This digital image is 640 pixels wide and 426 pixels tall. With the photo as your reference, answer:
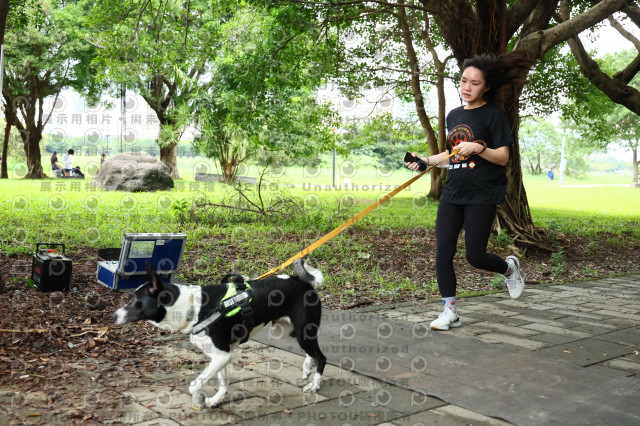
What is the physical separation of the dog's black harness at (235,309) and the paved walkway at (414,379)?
0.44 meters

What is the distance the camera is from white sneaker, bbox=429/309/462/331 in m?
4.88

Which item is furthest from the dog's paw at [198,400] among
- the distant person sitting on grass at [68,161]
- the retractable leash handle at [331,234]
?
the distant person sitting on grass at [68,161]

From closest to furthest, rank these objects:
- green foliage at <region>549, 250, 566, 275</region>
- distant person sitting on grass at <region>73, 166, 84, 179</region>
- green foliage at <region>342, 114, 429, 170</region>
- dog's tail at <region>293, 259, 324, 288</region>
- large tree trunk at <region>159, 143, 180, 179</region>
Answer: dog's tail at <region>293, 259, 324, 288</region> < green foliage at <region>549, 250, 566, 275</region> < green foliage at <region>342, 114, 429, 170</region> < distant person sitting on grass at <region>73, 166, 84, 179</region> < large tree trunk at <region>159, 143, 180, 179</region>

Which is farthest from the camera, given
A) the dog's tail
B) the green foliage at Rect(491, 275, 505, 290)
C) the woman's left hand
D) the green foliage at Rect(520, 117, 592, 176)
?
the green foliage at Rect(520, 117, 592, 176)

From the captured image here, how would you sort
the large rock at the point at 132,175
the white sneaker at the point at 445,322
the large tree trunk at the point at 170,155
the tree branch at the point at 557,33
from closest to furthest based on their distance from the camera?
the white sneaker at the point at 445,322 → the tree branch at the point at 557,33 → the large rock at the point at 132,175 → the large tree trunk at the point at 170,155

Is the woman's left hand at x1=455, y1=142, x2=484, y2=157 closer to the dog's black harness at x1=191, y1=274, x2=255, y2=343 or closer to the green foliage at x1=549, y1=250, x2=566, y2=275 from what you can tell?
the dog's black harness at x1=191, y1=274, x2=255, y2=343

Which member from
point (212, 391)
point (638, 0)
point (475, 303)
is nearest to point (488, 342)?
point (475, 303)

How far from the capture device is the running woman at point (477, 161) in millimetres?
4613

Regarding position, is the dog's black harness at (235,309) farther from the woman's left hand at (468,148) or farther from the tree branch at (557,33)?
the tree branch at (557,33)

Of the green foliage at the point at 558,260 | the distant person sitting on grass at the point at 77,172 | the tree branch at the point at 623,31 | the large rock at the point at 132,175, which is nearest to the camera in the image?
the green foliage at the point at 558,260

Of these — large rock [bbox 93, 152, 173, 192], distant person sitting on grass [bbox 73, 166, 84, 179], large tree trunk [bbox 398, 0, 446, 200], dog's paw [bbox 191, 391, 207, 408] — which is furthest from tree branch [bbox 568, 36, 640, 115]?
distant person sitting on grass [bbox 73, 166, 84, 179]

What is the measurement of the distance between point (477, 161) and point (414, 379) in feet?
6.00

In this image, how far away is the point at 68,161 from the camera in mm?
27875

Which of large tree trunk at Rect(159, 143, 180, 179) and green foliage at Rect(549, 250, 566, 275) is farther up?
large tree trunk at Rect(159, 143, 180, 179)
